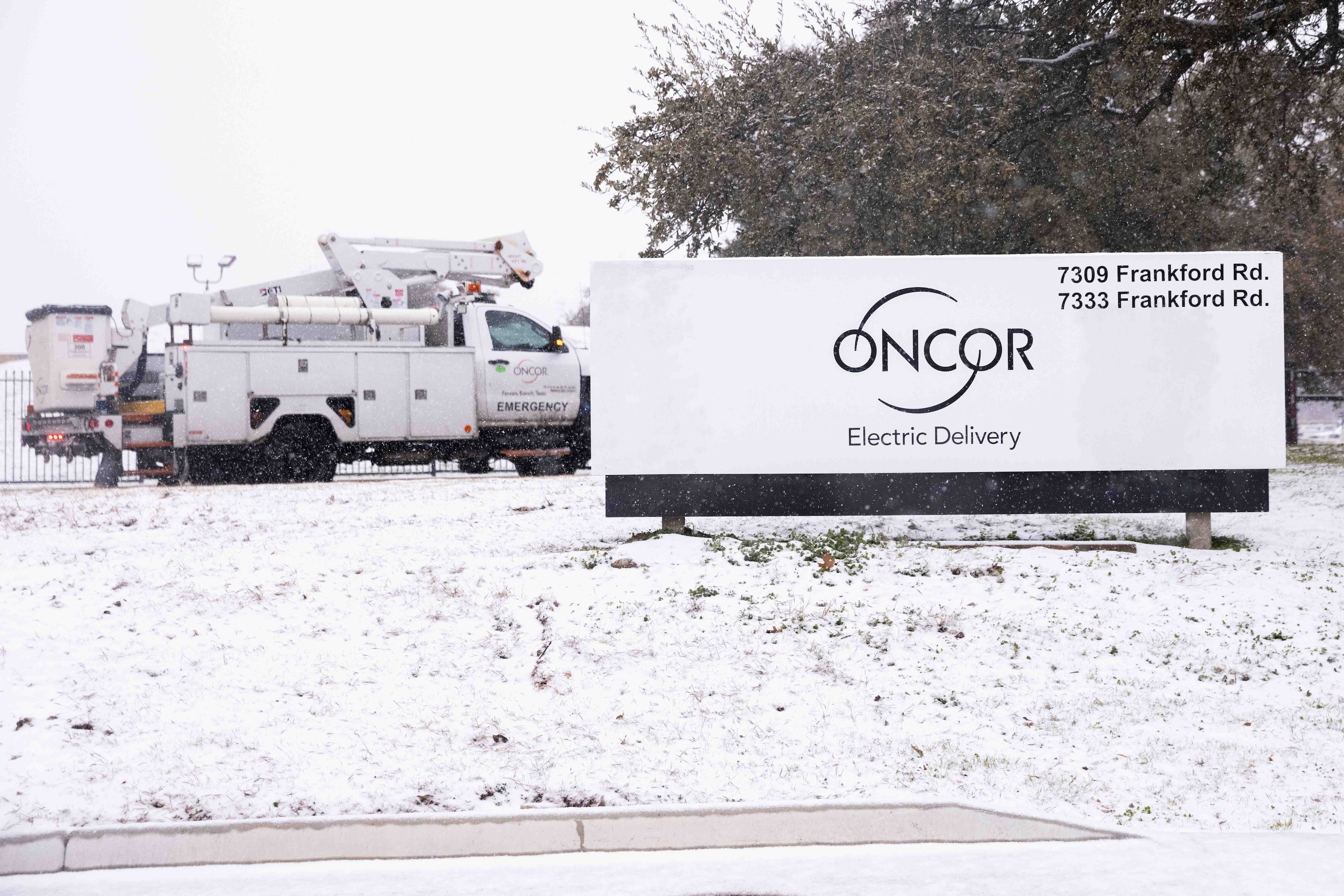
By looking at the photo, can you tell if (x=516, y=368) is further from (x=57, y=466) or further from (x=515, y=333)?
(x=57, y=466)

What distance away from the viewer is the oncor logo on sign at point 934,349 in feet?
31.7

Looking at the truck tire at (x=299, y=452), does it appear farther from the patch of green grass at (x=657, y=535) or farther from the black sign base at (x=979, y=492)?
the black sign base at (x=979, y=492)

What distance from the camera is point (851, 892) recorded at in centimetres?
429

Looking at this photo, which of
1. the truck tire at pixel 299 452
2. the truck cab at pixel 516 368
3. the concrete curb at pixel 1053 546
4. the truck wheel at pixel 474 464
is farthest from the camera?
the truck wheel at pixel 474 464

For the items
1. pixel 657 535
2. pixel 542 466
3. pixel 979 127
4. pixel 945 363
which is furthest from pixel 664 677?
pixel 542 466

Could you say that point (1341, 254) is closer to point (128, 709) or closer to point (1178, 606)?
point (1178, 606)

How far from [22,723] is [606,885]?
3.40 meters

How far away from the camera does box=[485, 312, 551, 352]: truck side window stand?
18719 mm

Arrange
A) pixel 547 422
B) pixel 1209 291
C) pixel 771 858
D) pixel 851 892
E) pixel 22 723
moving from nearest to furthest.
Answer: pixel 851 892 < pixel 771 858 < pixel 22 723 < pixel 1209 291 < pixel 547 422

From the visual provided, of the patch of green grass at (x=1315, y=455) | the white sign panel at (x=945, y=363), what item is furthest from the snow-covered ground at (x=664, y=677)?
the patch of green grass at (x=1315, y=455)

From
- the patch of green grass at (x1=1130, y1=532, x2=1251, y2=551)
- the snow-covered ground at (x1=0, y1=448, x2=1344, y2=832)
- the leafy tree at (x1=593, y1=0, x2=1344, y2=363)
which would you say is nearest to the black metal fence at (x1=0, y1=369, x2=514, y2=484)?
the leafy tree at (x1=593, y1=0, x2=1344, y2=363)

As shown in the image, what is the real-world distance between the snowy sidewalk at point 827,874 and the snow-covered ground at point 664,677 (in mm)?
372

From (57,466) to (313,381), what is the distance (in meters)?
18.7

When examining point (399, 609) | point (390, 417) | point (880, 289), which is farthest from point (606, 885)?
point (390, 417)
